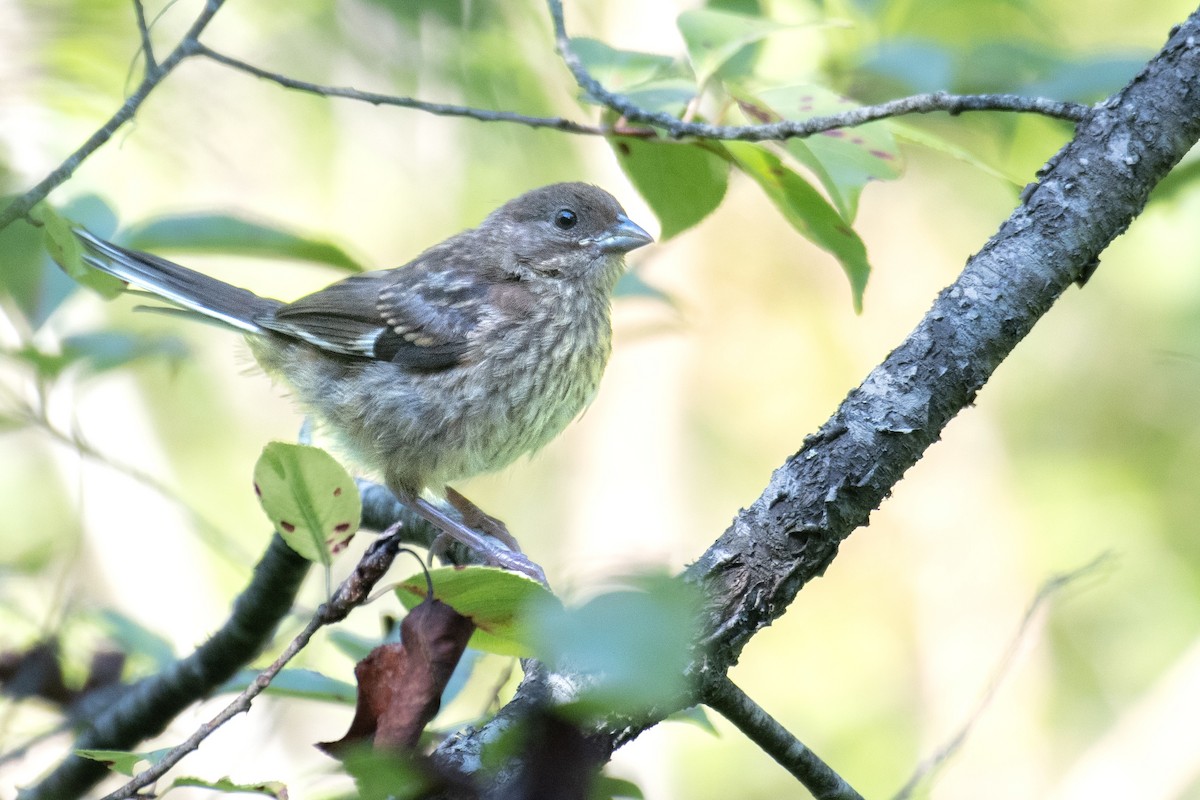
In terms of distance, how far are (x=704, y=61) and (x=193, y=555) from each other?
158 inches

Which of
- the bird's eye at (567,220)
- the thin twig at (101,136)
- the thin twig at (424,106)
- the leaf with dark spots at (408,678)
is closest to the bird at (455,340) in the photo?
the bird's eye at (567,220)

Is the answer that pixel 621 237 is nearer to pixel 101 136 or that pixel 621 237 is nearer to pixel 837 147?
pixel 837 147

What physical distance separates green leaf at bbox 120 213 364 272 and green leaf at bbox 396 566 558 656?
1.37 m

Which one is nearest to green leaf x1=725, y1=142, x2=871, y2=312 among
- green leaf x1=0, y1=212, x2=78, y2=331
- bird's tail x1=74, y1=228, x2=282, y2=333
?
green leaf x1=0, y1=212, x2=78, y2=331

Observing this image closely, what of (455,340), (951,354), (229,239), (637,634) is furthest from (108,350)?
(637,634)

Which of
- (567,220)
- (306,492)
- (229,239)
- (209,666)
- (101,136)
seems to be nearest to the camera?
(306,492)

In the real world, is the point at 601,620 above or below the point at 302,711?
below

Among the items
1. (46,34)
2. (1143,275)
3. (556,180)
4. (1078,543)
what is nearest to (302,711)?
(556,180)

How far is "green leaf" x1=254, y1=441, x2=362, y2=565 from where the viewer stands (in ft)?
4.82

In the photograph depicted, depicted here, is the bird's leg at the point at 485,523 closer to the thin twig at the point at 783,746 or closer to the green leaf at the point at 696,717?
the green leaf at the point at 696,717

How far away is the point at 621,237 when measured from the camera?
405cm

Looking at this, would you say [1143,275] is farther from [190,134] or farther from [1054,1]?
[190,134]

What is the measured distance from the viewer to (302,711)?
584cm

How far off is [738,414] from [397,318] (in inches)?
177
